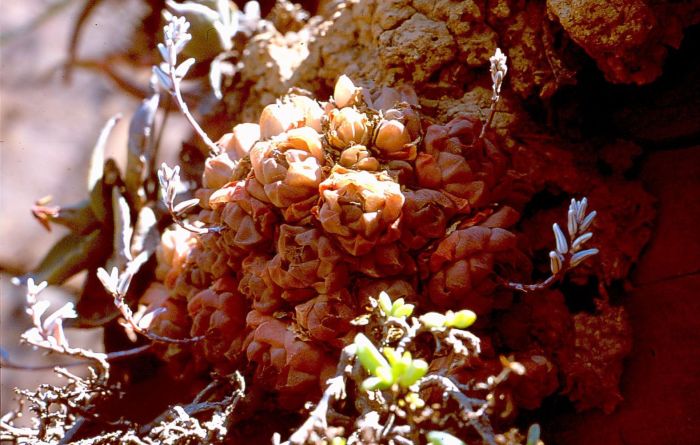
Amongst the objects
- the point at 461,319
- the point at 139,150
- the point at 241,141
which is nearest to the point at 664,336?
the point at 461,319

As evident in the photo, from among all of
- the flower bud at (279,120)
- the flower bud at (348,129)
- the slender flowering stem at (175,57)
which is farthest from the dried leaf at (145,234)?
the flower bud at (348,129)

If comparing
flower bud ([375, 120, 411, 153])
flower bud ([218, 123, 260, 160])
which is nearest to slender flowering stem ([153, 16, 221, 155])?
flower bud ([218, 123, 260, 160])

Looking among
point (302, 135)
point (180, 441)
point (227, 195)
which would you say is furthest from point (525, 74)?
point (180, 441)

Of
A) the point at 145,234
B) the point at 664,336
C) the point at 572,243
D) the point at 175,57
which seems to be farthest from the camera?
the point at 145,234

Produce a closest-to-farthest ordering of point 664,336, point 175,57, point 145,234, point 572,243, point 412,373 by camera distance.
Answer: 1. point 412,373
2. point 572,243
3. point 664,336
4. point 175,57
5. point 145,234

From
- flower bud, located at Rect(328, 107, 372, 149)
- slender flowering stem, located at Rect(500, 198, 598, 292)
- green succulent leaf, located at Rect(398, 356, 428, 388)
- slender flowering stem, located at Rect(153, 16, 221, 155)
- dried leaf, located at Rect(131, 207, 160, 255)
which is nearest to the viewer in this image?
green succulent leaf, located at Rect(398, 356, 428, 388)

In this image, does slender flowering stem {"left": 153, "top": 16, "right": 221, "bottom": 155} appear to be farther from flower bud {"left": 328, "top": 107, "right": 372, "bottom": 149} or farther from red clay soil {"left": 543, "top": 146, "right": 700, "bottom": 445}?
red clay soil {"left": 543, "top": 146, "right": 700, "bottom": 445}

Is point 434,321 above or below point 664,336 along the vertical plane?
above

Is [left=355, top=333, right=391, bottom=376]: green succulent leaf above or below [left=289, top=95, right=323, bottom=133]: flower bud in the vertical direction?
below

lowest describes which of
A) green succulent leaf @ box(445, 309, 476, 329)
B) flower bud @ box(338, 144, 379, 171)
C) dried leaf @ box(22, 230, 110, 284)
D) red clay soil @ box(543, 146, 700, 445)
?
dried leaf @ box(22, 230, 110, 284)

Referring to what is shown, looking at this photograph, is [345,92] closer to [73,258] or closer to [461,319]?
[461,319]

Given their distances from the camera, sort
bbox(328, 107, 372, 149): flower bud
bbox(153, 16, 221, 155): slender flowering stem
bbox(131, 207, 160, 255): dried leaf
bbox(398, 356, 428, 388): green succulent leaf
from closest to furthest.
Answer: bbox(398, 356, 428, 388): green succulent leaf
bbox(328, 107, 372, 149): flower bud
bbox(153, 16, 221, 155): slender flowering stem
bbox(131, 207, 160, 255): dried leaf

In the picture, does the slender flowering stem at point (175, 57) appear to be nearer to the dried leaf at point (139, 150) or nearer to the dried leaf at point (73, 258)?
the dried leaf at point (139, 150)
